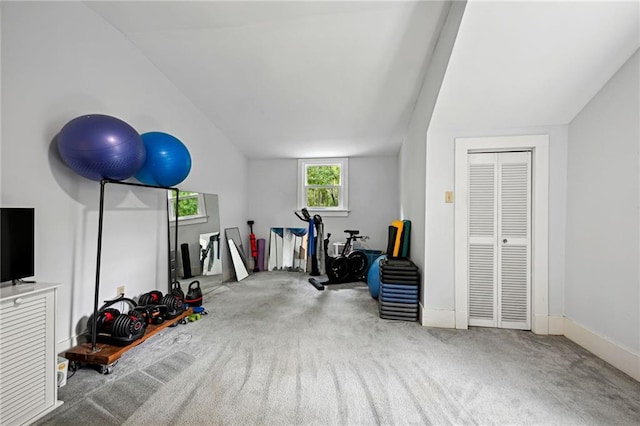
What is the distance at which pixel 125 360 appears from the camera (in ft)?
7.32

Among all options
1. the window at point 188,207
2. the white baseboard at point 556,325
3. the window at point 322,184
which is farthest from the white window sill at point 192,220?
the white baseboard at point 556,325

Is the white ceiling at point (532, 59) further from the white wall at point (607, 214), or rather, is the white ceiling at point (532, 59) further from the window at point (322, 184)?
the window at point (322, 184)

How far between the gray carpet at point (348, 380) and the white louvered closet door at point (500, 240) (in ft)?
0.79

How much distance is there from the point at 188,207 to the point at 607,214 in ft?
15.2

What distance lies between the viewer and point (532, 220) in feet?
9.31

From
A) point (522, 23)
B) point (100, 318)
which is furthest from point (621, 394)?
point (100, 318)

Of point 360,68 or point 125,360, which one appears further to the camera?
point 360,68

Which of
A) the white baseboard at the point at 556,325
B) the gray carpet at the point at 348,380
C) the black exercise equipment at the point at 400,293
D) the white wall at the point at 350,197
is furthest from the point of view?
the white wall at the point at 350,197

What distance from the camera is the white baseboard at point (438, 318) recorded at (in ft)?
9.61

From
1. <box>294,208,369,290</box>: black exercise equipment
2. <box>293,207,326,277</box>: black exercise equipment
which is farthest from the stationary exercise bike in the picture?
<box>293,207,326,277</box>: black exercise equipment

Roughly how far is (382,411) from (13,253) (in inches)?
99.7

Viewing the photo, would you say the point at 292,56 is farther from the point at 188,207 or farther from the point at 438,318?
A: the point at 438,318

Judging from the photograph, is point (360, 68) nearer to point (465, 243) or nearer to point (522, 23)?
point (522, 23)

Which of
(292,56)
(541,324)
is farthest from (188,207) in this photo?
(541,324)
